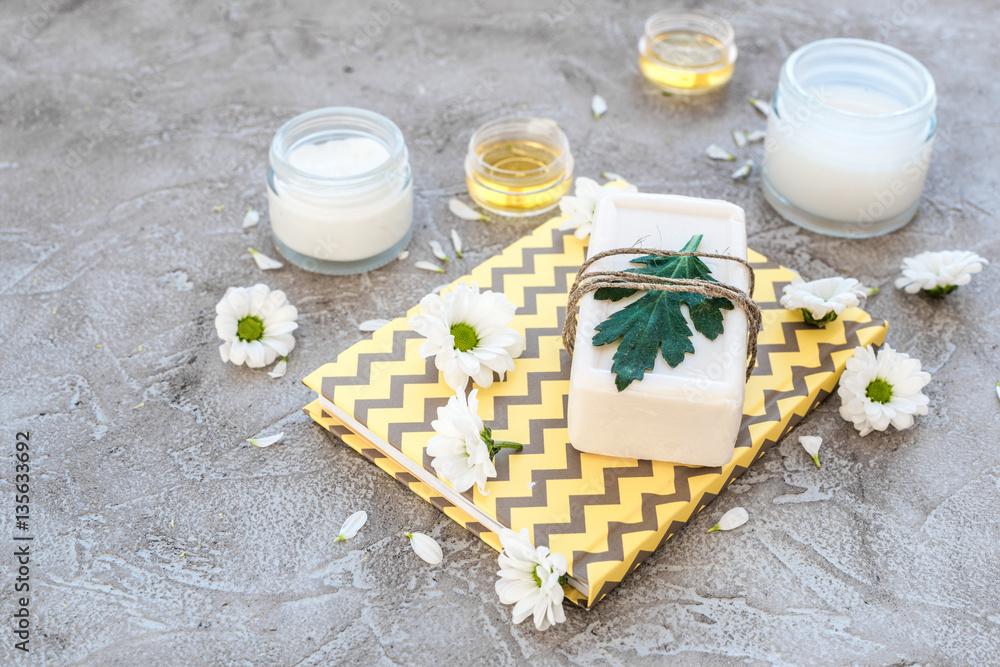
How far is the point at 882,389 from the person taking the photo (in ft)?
3.60

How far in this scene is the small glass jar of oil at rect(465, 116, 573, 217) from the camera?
136 cm

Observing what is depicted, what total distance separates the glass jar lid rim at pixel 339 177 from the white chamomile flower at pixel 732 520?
0.63 m

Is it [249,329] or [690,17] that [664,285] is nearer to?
[249,329]

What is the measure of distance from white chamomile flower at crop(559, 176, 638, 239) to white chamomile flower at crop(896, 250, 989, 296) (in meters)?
0.41

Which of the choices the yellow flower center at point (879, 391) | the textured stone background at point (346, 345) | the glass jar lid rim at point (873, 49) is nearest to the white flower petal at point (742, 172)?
the textured stone background at point (346, 345)

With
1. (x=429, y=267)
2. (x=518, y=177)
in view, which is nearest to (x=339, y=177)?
(x=429, y=267)

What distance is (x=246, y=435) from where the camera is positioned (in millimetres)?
1110

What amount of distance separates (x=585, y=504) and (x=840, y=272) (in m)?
0.60

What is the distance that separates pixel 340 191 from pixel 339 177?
22 mm

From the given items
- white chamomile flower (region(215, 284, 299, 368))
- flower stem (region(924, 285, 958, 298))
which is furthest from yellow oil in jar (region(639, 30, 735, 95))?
white chamomile flower (region(215, 284, 299, 368))

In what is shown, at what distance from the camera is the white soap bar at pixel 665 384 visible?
3.01 feet

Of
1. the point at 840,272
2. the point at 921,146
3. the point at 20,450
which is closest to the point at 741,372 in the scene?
the point at 840,272

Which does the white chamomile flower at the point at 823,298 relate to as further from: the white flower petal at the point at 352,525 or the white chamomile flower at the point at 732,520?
the white flower petal at the point at 352,525

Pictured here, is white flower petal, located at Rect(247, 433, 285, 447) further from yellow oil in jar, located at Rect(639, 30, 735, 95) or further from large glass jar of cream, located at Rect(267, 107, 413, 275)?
yellow oil in jar, located at Rect(639, 30, 735, 95)
